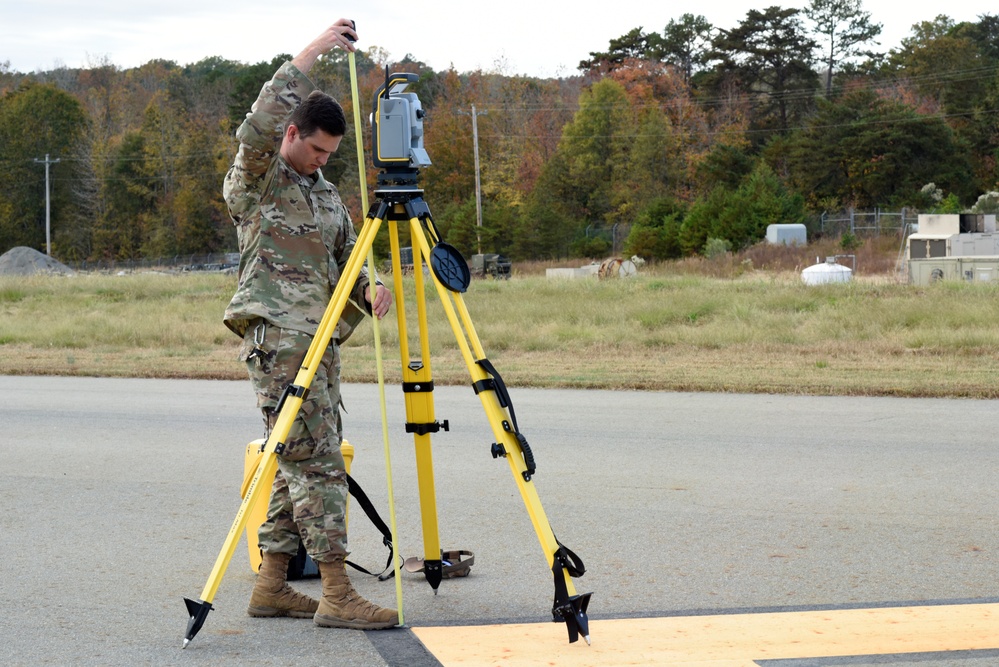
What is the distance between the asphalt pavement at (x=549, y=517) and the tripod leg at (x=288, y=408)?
0.22 metres

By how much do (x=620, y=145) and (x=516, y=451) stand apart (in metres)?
67.7

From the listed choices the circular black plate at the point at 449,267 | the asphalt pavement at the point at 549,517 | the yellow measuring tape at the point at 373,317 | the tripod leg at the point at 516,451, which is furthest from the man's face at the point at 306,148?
the asphalt pavement at the point at 549,517

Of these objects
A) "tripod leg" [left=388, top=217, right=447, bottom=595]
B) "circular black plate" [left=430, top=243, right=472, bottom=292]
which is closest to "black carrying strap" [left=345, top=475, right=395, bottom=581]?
"tripod leg" [left=388, top=217, right=447, bottom=595]

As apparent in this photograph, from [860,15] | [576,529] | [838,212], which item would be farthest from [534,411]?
[860,15]

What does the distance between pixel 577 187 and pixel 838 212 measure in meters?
17.3

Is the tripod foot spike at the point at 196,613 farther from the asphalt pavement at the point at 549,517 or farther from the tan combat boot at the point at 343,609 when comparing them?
the tan combat boot at the point at 343,609

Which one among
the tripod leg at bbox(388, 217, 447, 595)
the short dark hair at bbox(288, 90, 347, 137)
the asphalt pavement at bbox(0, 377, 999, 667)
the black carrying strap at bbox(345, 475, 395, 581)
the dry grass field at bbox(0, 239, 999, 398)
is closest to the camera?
the short dark hair at bbox(288, 90, 347, 137)

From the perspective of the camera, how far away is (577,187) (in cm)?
7212

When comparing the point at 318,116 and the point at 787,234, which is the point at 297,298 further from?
the point at 787,234

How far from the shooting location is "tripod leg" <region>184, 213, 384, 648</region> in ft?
13.4

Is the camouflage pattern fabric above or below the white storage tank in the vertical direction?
above

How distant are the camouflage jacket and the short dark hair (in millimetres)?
41

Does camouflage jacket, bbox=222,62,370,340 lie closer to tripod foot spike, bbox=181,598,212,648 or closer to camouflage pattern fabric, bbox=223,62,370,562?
camouflage pattern fabric, bbox=223,62,370,562

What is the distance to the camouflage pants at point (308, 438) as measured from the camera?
430cm
